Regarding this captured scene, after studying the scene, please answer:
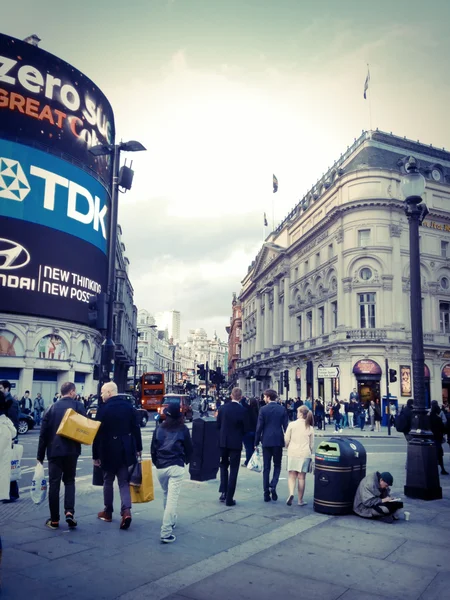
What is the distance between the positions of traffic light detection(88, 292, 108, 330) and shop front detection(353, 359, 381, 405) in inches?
1266

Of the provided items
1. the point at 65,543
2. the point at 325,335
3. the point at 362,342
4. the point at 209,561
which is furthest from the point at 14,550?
the point at 325,335

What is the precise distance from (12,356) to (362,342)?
25845 millimetres

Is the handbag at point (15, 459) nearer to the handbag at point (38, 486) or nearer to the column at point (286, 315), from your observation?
the handbag at point (38, 486)

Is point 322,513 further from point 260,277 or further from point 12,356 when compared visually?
point 260,277

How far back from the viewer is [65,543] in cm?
636

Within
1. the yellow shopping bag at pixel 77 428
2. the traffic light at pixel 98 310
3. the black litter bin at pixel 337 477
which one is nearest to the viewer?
the yellow shopping bag at pixel 77 428

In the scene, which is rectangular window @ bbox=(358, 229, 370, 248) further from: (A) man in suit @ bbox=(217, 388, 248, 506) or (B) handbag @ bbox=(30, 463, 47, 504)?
(B) handbag @ bbox=(30, 463, 47, 504)

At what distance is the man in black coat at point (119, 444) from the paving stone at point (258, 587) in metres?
2.15

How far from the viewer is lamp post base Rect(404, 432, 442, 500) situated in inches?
370

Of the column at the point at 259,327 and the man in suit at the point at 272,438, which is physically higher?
the column at the point at 259,327

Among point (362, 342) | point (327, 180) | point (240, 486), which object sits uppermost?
point (327, 180)

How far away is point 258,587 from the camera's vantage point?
16.5 feet

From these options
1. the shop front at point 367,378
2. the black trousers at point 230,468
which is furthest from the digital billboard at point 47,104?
the black trousers at point 230,468

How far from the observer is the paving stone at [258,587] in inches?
189
